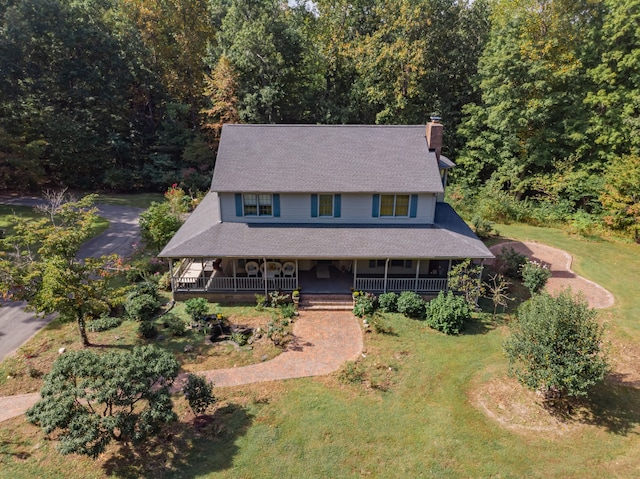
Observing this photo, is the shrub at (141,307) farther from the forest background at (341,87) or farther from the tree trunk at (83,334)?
the forest background at (341,87)

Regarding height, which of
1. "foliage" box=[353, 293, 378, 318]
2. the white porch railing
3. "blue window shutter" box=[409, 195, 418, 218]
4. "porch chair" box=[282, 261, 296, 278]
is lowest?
"foliage" box=[353, 293, 378, 318]

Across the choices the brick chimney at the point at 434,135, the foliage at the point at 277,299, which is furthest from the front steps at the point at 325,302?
the brick chimney at the point at 434,135

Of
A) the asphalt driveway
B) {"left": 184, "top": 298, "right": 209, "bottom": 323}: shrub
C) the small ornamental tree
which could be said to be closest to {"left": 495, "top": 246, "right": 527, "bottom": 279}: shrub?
the small ornamental tree

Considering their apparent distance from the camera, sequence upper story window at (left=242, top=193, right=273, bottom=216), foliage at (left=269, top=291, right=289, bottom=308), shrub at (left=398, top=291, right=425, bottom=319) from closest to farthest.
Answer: shrub at (left=398, top=291, right=425, bottom=319) < foliage at (left=269, top=291, right=289, bottom=308) < upper story window at (left=242, top=193, right=273, bottom=216)

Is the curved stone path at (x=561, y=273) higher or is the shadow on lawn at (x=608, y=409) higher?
the curved stone path at (x=561, y=273)

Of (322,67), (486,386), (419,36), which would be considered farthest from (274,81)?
(486,386)

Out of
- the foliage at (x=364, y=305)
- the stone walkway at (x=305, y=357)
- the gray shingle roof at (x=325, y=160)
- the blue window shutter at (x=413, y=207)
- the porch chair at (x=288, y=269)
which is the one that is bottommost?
the stone walkway at (x=305, y=357)

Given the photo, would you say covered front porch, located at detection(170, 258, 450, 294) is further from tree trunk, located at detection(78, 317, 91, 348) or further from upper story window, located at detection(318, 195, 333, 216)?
tree trunk, located at detection(78, 317, 91, 348)
